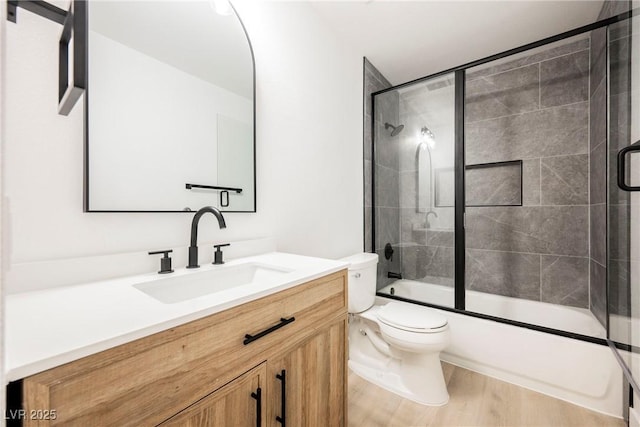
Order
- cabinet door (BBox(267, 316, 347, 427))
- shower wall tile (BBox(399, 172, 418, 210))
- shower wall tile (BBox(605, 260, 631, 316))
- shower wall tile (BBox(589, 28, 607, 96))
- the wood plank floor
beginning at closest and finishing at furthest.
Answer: cabinet door (BBox(267, 316, 347, 427)) → shower wall tile (BBox(605, 260, 631, 316)) → the wood plank floor → shower wall tile (BBox(589, 28, 607, 96)) → shower wall tile (BBox(399, 172, 418, 210))

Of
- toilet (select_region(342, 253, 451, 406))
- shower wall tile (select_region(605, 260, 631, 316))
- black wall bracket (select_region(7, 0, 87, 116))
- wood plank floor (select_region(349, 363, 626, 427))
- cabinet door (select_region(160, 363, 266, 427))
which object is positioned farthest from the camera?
toilet (select_region(342, 253, 451, 406))

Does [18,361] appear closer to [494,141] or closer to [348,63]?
[348,63]

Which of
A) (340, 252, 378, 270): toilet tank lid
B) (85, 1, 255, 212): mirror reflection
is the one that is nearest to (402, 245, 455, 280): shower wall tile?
(340, 252, 378, 270): toilet tank lid

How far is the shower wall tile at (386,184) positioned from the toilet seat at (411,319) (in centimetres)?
92

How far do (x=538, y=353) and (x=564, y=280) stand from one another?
798 millimetres

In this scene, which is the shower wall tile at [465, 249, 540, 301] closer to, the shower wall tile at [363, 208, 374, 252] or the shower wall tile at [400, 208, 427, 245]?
the shower wall tile at [400, 208, 427, 245]

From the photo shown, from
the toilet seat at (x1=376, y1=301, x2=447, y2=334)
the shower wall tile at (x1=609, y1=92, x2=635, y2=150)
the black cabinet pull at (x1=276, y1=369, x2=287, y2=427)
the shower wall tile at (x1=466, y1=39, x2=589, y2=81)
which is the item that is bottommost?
the toilet seat at (x1=376, y1=301, x2=447, y2=334)

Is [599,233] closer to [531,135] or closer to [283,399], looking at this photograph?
[531,135]

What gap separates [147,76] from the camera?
3.26ft

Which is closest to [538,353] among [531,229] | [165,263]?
[531,229]

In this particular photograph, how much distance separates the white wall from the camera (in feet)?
2.45

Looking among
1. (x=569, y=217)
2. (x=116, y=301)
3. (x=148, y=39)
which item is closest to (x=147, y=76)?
(x=148, y=39)

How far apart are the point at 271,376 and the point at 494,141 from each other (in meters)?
2.55

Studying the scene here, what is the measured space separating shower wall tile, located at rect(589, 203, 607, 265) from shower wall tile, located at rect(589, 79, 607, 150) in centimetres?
45
